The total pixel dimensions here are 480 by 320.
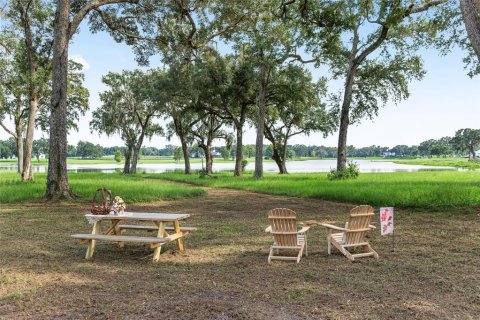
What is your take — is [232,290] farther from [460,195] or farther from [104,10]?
[104,10]

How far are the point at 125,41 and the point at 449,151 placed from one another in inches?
6164

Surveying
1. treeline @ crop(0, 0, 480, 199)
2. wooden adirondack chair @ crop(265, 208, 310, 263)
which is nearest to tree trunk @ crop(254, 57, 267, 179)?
treeline @ crop(0, 0, 480, 199)

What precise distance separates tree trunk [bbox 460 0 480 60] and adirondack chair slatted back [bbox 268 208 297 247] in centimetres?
436

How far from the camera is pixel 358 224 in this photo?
813 cm

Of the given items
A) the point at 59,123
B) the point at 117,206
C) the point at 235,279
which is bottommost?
the point at 235,279

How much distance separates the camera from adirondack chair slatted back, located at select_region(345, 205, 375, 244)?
315 inches

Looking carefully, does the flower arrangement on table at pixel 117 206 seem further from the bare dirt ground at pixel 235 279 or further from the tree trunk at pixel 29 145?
the tree trunk at pixel 29 145

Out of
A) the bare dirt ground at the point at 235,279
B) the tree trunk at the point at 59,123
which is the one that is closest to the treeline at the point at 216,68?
the tree trunk at the point at 59,123

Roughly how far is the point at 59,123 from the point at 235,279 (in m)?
13.8

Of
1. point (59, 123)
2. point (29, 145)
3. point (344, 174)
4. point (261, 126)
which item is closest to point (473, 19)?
point (59, 123)

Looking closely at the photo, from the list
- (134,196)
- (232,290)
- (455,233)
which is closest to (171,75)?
(134,196)

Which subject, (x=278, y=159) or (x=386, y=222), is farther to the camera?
(x=278, y=159)

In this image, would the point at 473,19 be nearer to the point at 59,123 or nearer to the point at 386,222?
the point at 386,222

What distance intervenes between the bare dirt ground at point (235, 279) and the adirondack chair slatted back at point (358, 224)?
44cm
